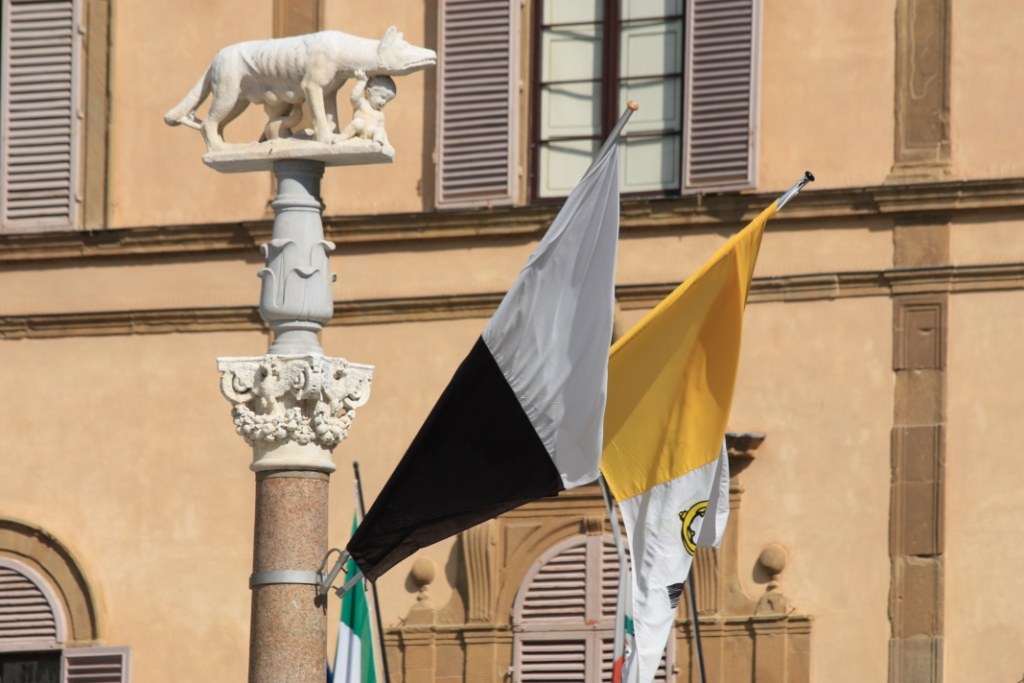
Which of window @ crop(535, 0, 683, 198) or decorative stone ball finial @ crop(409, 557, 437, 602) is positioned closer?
decorative stone ball finial @ crop(409, 557, 437, 602)

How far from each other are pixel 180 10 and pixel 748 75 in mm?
3921

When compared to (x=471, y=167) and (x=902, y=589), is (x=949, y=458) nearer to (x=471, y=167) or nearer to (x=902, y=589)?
(x=902, y=589)

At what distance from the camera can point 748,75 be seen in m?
17.8

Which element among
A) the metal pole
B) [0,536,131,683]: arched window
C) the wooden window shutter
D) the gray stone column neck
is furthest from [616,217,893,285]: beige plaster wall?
the gray stone column neck

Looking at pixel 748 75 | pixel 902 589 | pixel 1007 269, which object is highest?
pixel 748 75

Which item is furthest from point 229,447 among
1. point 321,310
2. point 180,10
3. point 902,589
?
point 321,310

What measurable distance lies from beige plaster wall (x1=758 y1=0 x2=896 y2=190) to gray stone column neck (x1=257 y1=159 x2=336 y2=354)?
20.3ft

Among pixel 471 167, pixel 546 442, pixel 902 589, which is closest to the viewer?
pixel 546 442

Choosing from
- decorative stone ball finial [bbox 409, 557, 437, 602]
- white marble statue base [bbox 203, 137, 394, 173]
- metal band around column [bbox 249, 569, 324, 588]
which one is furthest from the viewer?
decorative stone ball finial [bbox 409, 557, 437, 602]

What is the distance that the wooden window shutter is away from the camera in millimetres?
18188

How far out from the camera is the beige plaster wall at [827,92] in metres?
17.6

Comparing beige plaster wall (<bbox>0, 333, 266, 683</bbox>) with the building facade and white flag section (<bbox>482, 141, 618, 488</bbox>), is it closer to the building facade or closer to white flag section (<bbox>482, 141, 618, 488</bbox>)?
the building facade

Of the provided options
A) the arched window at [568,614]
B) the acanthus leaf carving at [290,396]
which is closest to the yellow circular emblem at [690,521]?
the acanthus leaf carving at [290,396]

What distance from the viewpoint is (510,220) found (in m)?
18.0
